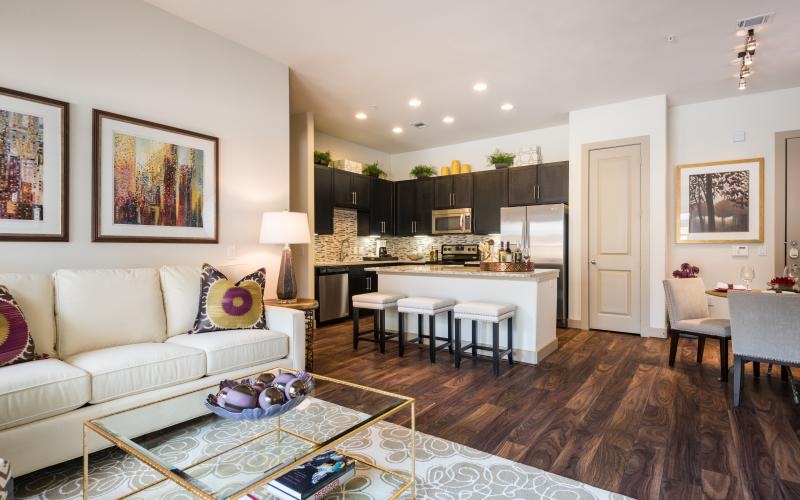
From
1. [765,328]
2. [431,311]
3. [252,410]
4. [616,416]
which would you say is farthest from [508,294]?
[252,410]

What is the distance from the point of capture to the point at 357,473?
1.96 m

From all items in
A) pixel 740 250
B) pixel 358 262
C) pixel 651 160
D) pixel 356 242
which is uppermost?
pixel 651 160

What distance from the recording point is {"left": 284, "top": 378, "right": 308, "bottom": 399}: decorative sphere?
65.8 inches

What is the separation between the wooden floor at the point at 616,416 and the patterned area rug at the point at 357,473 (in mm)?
148

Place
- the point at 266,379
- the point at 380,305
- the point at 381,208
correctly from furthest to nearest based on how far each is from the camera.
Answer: the point at 381,208, the point at 380,305, the point at 266,379

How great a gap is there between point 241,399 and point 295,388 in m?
0.21

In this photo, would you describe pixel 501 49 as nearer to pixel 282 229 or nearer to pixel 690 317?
pixel 282 229

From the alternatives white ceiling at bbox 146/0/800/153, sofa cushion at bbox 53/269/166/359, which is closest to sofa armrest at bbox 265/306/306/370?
sofa cushion at bbox 53/269/166/359

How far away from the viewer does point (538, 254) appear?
5637 millimetres

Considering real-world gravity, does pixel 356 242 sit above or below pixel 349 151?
below

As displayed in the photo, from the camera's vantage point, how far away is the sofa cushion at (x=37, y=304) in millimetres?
2225

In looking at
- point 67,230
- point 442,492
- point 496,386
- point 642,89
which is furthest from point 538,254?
point 67,230

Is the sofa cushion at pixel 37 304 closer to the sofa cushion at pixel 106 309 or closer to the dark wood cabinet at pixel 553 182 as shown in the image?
the sofa cushion at pixel 106 309

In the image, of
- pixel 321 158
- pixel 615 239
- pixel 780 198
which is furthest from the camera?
pixel 321 158
